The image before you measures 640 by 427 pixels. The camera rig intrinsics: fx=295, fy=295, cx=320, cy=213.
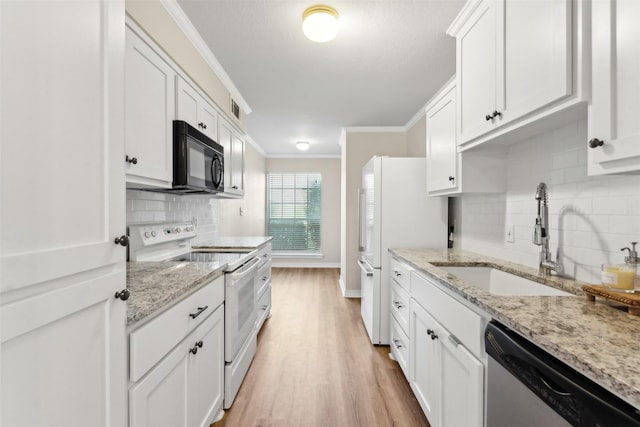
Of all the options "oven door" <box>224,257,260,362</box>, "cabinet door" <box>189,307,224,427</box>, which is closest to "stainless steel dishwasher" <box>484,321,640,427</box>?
"cabinet door" <box>189,307,224,427</box>

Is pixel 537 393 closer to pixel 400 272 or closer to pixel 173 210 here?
pixel 400 272

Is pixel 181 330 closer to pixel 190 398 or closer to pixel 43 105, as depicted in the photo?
pixel 190 398

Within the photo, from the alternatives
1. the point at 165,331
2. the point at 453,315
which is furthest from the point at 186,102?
the point at 453,315

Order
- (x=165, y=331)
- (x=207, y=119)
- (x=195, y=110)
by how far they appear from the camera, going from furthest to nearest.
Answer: (x=207, y=119) < (x=195, y=110) < (x=165, y=331)

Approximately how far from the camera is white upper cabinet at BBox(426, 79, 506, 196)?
2016 mm

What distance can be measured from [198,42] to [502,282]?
2657mm

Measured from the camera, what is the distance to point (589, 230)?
1.36m

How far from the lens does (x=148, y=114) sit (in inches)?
59.9

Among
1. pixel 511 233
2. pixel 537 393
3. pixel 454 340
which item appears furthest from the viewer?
pixel 511 233

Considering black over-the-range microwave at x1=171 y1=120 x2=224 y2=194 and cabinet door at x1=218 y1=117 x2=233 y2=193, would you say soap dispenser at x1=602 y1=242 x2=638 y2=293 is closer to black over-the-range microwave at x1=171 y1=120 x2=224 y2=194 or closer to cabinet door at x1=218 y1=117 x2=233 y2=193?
black over-the-range microwave at x1=171 y1=120 x2=224 y2=194

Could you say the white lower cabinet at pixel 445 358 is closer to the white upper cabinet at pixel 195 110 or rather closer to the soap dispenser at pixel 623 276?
the soap dispenser at pixel 623 276

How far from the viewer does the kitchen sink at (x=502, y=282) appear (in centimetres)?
146

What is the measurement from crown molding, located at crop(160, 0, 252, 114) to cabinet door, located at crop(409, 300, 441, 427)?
7.83 ft

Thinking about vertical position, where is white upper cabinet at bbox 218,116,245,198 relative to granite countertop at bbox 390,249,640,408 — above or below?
above
